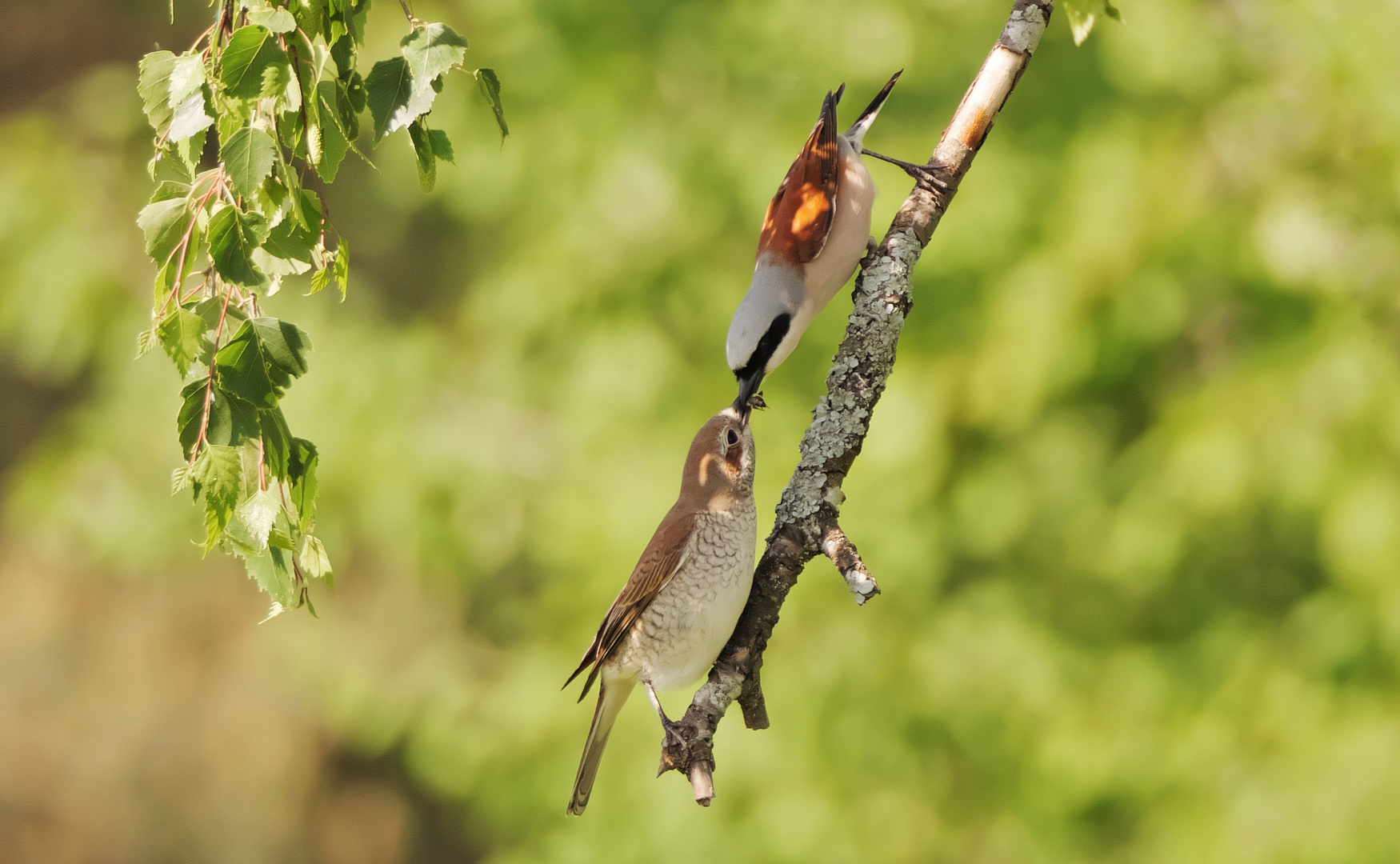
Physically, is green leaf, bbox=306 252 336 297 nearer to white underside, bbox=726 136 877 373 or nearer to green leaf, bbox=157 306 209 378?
green leaf, bbox=157 306 209 378

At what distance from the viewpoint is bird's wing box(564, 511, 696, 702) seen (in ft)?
7.40

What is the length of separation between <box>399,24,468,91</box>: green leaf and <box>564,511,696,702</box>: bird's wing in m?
1.04

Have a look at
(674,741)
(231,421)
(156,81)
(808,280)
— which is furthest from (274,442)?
(808,280)

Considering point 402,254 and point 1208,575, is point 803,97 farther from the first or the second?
point 402,254

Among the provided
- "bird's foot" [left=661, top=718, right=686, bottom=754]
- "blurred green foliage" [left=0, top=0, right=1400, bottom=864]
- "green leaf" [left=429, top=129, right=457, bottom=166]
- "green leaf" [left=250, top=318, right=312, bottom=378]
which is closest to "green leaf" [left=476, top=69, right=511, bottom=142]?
"green leaf" [left=429, top=129, right=457, bottom=166]

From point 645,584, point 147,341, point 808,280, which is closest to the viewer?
point 147,341

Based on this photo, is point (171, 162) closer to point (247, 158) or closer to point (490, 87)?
point (247, 158)

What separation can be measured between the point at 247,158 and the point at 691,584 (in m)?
1.13

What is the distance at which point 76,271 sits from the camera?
19.9 ft

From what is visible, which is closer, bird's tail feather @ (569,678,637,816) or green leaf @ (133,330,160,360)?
green leaf @ (133,330,160,360)

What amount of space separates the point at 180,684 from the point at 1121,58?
282 inches

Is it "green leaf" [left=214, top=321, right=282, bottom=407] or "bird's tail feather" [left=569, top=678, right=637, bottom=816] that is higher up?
"green leaf" [left=214, top=321, right=282, bottom=407]

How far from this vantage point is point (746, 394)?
2646mm

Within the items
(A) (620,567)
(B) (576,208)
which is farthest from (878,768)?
(B) (576,208)
